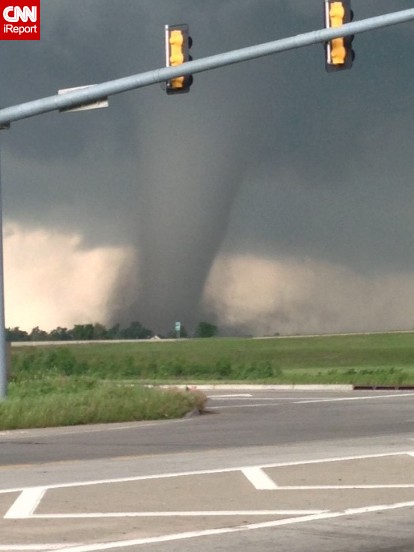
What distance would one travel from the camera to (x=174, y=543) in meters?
10.3

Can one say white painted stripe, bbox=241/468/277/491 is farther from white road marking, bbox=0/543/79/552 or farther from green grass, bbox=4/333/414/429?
green grass, bbox=4/333/414/429

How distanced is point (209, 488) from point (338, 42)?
9.36m

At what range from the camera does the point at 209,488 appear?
549 inches

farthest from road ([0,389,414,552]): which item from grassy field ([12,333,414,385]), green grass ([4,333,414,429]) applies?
grassy field ([12,333,414,385])

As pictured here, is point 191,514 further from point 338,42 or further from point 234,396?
point 234,396

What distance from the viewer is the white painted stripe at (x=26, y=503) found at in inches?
475

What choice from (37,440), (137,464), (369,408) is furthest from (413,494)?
(369,408)

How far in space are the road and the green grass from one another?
66.7 inches

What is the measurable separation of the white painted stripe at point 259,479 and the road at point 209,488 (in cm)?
1

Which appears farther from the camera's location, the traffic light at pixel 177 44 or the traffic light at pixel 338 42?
the traffic light at pixel 177 44

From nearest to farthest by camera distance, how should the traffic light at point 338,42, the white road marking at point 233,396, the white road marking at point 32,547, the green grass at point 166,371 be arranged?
1. the white road marking at point 32,547
2. the traffic light at point 338,42
3. the green grass at point 166,371
4. the white road marking at point 233,396

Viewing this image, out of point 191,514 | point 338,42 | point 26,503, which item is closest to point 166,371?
point 338,42

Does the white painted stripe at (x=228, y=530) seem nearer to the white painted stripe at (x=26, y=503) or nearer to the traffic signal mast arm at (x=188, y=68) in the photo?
the white painted stripe at (x=26, y=503)

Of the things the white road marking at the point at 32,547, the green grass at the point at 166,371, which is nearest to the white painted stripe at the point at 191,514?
the white road marking at the point at 32,547
